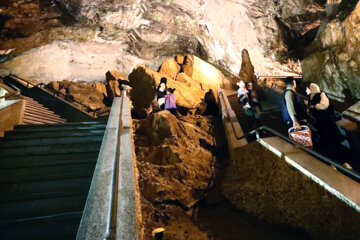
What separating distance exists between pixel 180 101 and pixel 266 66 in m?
11.0

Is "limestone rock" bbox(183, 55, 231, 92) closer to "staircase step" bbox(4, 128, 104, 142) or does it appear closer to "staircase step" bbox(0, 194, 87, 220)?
"staircase step" bbox(4, 128, 104, 142)

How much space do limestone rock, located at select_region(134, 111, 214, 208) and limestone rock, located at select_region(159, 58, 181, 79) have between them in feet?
34.1

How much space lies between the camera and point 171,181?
543 centimetres

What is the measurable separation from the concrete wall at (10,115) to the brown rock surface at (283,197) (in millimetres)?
5957

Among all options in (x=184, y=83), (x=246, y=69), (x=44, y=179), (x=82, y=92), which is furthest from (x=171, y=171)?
(x=246, y=69)

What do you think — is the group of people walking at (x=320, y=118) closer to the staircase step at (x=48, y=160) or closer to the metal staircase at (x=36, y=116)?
the staircase step at (x=48, y=160)

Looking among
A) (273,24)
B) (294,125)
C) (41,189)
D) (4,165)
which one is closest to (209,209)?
(294,125)

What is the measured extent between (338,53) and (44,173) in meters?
16.0

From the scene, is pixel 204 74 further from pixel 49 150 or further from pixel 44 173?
pixel 44 173

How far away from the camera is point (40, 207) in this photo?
2.66 metres

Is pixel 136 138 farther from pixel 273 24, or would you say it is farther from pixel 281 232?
pixel 273 24

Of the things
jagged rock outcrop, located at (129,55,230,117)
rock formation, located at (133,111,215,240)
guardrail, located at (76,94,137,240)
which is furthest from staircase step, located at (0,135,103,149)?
jagged rock outcrop, located at (129,55,230,117)

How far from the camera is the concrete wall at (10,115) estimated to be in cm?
450

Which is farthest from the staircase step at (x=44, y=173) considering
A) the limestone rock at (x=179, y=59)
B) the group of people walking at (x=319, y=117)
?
the limestone rock at (x=179, y=59)
